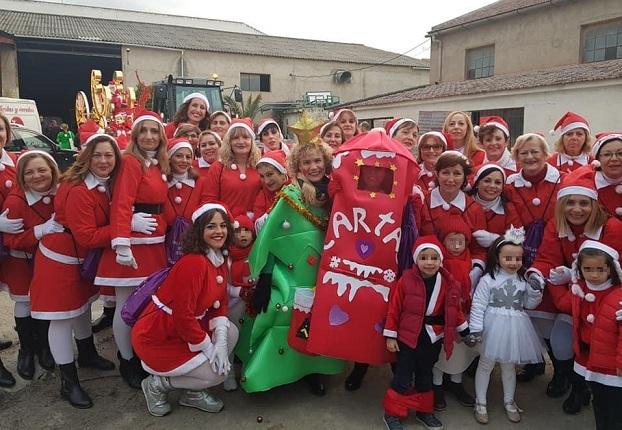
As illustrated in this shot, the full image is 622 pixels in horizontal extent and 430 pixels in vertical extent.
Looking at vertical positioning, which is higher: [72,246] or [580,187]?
[580,187]

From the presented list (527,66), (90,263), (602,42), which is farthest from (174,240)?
(527,66)

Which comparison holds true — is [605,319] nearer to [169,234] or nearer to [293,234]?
[293,234]

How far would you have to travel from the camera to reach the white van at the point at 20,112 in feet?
40.5

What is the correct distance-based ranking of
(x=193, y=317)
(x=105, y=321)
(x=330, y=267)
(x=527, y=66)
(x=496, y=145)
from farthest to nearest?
1. (x=527, y=66)
2. (x=105, y=321)
3. (x=496, y=145)
4. (x=330, y=267)
5. (x=193, y=317)

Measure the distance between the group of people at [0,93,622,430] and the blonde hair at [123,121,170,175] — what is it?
0.05ft

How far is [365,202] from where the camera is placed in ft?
10.4

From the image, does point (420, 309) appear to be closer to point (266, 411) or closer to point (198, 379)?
point (266, 411)

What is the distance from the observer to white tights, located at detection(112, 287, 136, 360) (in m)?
3.58

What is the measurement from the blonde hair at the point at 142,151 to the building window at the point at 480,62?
60.8 ft

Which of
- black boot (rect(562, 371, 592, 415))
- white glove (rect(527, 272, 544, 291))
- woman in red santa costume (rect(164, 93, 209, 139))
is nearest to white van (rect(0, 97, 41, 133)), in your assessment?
A: woman in red santa costume (rect(164, 93, 209, 139))

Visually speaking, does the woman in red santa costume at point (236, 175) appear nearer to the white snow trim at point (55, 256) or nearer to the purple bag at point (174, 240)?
the purple bag at point (174, 240)

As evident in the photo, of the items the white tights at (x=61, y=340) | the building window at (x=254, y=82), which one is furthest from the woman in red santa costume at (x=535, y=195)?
the building window at (x=254, y=82)

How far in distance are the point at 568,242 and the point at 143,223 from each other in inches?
110

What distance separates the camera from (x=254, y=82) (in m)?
29.0
